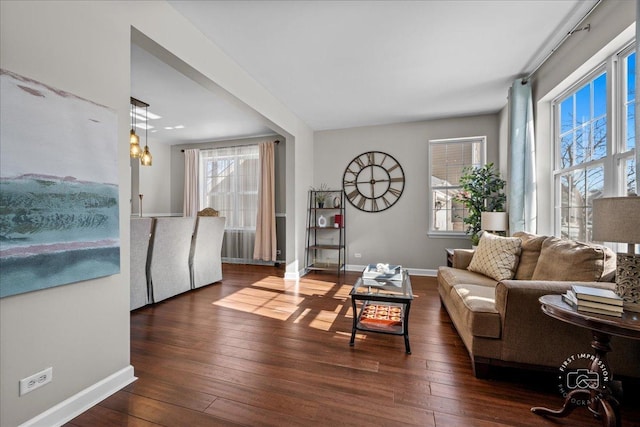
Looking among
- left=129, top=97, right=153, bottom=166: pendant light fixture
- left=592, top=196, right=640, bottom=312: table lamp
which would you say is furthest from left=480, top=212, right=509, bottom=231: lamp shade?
left=129, top=97, right=153, bottom=166: pendant light fixture

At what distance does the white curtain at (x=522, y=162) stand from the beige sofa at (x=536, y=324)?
1.16 meters

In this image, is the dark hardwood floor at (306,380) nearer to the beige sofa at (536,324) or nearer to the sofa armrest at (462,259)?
the beige sofa at (536,324)

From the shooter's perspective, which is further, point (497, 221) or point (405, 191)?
point (405, 191)

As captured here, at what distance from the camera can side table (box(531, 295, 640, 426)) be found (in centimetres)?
124

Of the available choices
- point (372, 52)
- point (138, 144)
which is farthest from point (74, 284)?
point (372, 52)

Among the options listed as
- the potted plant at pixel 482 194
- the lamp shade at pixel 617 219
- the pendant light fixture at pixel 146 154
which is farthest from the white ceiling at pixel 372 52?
the lamp shade at pixel 617 219

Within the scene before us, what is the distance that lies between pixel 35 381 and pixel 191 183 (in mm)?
5328

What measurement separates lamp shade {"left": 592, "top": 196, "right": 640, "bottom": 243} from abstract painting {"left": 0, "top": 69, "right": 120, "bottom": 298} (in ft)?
8.58

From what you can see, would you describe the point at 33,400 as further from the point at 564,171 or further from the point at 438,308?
the point at 564,171

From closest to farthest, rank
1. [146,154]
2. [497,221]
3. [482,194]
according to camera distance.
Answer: [497,221]
[482,194]
[146,154]

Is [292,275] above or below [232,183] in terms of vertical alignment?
below

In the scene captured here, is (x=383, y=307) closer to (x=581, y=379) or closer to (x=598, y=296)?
(x=581, y=379)

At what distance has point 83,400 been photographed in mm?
1587

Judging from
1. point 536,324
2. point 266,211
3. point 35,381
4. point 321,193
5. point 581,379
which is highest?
point 321,193
